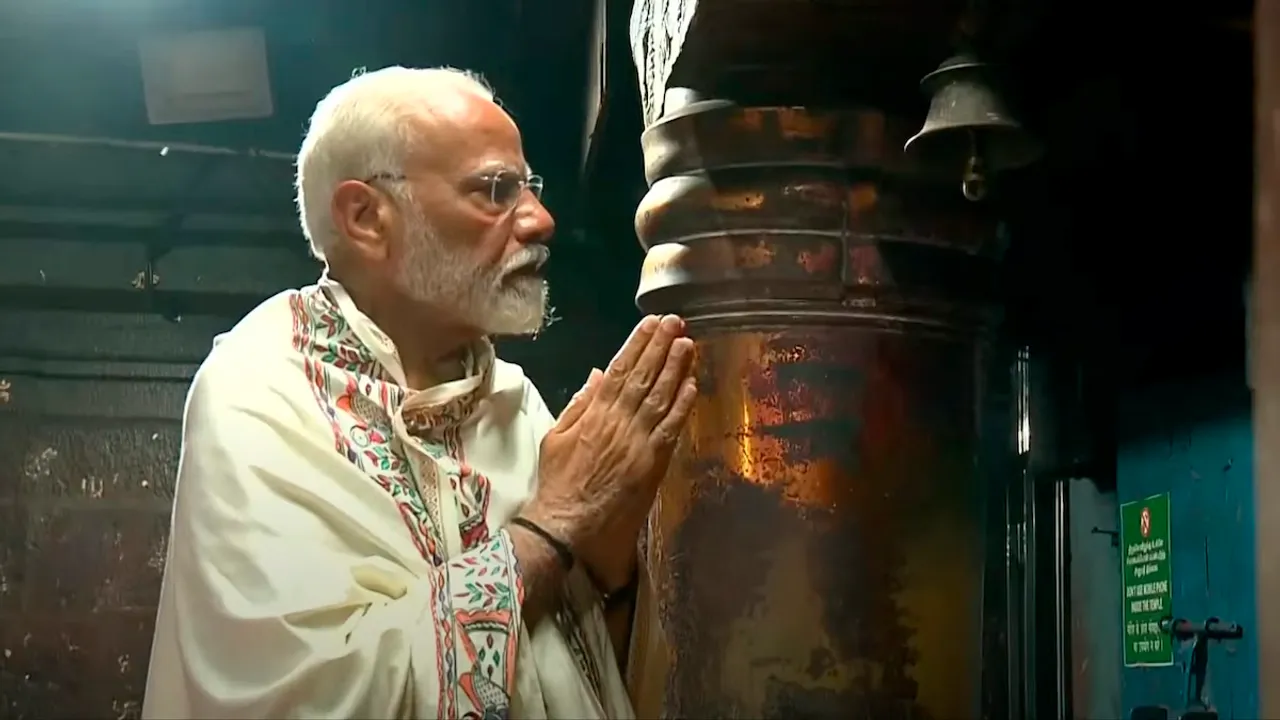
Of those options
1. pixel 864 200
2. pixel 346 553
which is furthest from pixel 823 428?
pixel 346 553

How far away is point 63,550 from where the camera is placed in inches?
133

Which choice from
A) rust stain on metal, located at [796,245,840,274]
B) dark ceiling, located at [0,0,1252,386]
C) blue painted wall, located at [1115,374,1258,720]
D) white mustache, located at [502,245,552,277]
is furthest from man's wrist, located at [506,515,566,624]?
blue painted wall, located at [1115,374,1258,720]

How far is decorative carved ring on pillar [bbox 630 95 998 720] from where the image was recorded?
172cm

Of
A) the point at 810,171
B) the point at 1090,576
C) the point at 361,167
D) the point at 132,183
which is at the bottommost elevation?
the point at 1090,576

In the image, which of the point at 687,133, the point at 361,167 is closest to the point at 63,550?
the point at 687,133

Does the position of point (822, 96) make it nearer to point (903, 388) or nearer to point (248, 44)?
point (903, 388)

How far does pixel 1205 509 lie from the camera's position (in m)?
2.21

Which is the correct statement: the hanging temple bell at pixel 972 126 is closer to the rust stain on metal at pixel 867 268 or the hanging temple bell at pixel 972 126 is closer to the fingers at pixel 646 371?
the rust stain on metal at pixel 867 268

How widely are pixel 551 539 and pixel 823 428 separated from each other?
25.7 inches

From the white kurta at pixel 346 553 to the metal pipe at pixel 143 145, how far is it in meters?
2.26

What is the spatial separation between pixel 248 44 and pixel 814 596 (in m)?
2.06

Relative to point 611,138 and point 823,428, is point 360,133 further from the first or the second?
point 611,138

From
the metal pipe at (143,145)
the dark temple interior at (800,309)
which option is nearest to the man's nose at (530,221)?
the dark temple interior at (800,309)

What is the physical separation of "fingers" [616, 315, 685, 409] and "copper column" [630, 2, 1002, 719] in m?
0.55
